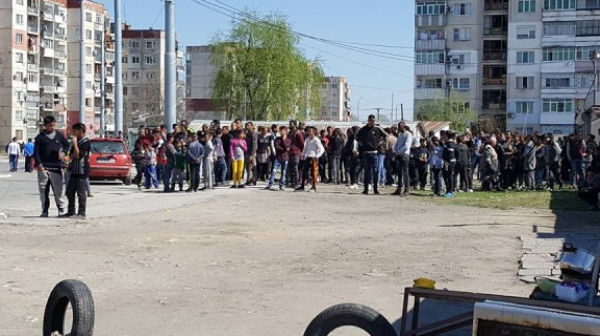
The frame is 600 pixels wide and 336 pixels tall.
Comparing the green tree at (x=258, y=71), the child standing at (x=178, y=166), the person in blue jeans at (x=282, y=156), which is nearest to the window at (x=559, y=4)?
the green tree at (x=258, y=71)

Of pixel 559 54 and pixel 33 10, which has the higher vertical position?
pixel 33 10

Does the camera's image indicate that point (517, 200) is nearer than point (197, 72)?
Yes

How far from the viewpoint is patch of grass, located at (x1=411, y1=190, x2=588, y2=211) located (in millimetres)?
21416

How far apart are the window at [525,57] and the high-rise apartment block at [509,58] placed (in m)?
0.08

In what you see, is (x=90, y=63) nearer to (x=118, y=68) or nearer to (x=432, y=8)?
(x=432, y=8)

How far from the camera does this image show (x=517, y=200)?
905 inches

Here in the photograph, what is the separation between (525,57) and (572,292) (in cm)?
8643

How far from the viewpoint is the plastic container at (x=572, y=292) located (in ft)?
16.5

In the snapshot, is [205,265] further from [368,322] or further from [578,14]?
[578,14]

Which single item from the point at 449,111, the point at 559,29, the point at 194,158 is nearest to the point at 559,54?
the point at 559,29

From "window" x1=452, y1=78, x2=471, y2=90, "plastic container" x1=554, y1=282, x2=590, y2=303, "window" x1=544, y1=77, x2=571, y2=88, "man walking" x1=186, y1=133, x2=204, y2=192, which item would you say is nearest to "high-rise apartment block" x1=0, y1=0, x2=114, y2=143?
"window" x1=452, y1=78, x2=471, y2=90

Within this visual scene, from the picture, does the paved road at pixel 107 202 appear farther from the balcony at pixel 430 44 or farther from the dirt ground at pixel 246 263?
the balcony at pixel 430 44

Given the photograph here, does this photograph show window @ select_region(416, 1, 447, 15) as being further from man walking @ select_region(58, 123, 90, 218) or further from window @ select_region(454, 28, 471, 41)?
man walking @ select_region(58, 123, 90, 218)

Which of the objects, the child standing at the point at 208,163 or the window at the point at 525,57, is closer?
the child standing at the point at 208,163
